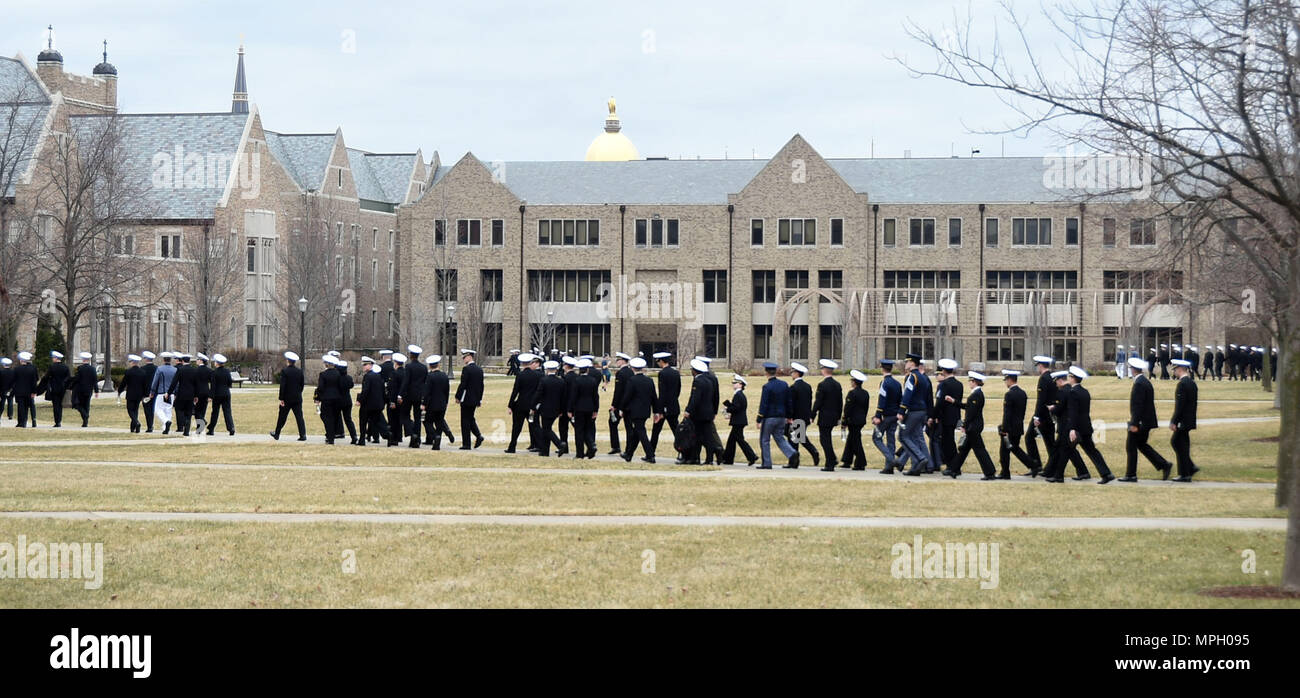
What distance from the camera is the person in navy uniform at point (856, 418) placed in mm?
23188

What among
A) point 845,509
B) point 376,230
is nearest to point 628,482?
point 845,509

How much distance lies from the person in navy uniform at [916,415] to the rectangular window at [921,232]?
174ft

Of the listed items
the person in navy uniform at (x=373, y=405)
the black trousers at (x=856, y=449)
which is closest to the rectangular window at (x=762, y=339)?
the person in navy uniform at (x=373, y=405)

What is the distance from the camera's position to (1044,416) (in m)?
21.9

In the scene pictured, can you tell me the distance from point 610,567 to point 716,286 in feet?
212

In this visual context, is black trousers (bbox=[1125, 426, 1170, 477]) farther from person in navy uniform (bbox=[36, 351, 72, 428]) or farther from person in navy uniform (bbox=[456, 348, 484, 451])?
person in navy uniform (bbox=[36, 351, 72, 428])

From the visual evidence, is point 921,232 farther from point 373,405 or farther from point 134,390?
point 373,405

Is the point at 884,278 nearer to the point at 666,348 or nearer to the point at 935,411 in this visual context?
the point at 666,348

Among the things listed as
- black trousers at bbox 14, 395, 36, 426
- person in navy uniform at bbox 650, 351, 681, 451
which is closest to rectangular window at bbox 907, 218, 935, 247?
black trousers at bbox 14, 395, 36, 426

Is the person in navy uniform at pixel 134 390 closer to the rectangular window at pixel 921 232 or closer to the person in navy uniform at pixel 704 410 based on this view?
the person in navy uniform at pixel 704 410

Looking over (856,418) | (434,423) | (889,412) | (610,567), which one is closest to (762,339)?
(434,423)

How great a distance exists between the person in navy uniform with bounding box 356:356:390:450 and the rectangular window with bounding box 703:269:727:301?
49.0 metres

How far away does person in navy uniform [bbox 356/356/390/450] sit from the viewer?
2744 cm
